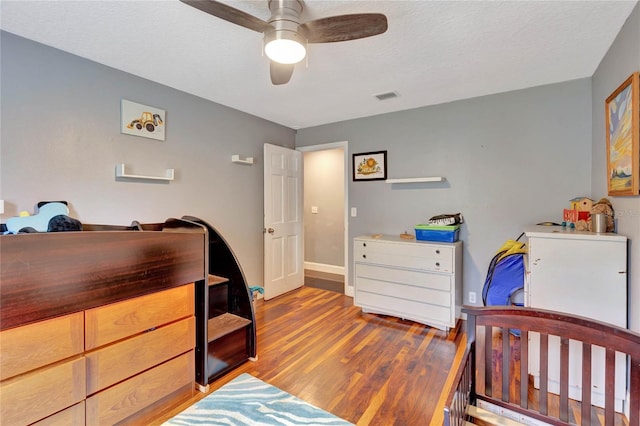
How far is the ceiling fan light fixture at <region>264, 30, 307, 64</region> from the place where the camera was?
1464mm

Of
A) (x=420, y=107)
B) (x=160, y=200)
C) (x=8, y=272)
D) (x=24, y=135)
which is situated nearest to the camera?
(x=8, y=272)

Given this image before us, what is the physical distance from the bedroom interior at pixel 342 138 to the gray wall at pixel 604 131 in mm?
20

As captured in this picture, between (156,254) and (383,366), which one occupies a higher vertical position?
(156,254)

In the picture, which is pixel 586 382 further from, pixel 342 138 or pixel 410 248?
pixel 342 138

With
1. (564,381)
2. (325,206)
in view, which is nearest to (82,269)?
(564,381)

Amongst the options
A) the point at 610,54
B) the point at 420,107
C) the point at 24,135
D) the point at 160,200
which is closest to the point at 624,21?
the point at 610,54

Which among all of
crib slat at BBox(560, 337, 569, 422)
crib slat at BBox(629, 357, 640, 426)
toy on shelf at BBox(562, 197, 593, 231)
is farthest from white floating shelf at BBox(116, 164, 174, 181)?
toy on shelf at BBox(562, 197, 593, 231)

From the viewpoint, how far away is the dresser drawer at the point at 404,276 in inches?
109

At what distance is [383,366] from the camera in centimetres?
223

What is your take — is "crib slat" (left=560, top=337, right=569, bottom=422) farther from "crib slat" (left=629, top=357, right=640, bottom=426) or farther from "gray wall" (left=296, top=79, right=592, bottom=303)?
"gray wall" (left=296, top=79, right=592, bottom=303)

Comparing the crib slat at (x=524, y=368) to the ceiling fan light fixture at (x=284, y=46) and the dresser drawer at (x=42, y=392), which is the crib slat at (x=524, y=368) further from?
the dresser drawer at (x=42, y=392)

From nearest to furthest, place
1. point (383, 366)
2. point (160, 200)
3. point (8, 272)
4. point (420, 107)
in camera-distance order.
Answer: point (8, 272)
point (383, 366)
point (160, 200)
point (420, 107)

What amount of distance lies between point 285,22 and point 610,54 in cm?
224

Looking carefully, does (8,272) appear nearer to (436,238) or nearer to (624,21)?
(436,238)
